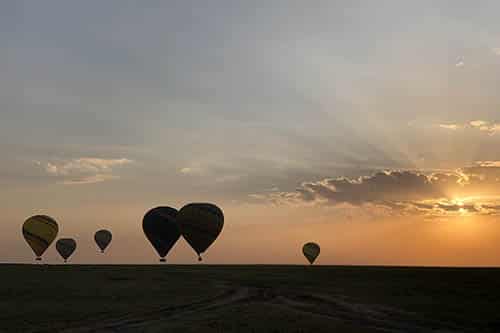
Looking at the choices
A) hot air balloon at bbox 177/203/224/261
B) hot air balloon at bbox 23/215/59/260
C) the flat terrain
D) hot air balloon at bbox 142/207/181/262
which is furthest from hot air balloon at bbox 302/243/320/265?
the flat terrain

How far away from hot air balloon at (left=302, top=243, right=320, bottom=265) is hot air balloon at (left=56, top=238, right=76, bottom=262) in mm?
52378

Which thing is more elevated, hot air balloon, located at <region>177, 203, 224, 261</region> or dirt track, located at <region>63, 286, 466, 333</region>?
hot air balloon, located at <region>177, 203, 224, 261</region>

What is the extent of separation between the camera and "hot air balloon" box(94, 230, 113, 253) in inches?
5281

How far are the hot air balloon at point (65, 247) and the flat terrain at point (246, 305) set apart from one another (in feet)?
217

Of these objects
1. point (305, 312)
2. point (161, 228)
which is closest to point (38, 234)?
point (161, 228)

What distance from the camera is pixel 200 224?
8969 cm

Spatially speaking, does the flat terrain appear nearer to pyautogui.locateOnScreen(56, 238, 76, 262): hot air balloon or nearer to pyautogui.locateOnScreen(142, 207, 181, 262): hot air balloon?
pyautogui.locateOnScreen(142, 207, 181, 262): hot air balloon

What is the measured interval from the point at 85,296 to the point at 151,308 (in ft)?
35.0

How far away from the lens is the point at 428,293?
5319cm

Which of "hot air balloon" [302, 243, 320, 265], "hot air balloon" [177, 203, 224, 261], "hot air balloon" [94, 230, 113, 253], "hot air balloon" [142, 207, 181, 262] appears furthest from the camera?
"hot air balloon" [302, 243, 320, 265]

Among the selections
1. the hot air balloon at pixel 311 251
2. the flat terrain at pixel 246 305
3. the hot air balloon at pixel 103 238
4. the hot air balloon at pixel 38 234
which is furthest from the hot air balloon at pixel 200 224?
the hot air balloon at pixel 311 251

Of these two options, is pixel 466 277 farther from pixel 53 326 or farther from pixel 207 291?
pixel 53 326

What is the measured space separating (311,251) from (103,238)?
1882 inches

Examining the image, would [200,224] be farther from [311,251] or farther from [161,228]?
[311,251]
